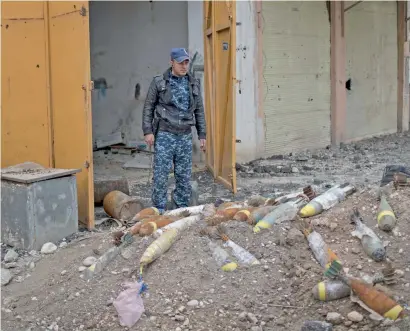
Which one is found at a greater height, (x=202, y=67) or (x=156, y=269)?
(x=202, y=67)

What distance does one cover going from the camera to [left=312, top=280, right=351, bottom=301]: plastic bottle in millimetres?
3762

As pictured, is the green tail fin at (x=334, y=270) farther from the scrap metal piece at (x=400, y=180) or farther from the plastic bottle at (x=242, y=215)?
the scrap metal piece at (x=400, y=180)

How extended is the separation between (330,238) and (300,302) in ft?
2.25

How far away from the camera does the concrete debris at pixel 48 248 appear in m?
5.37

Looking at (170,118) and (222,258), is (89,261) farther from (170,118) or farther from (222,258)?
(170,118)

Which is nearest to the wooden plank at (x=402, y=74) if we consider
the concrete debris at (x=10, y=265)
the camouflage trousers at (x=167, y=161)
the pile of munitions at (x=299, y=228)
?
the camouflage trousers at (x=167, y=161)

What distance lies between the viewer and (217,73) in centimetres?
824

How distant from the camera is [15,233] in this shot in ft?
18.1

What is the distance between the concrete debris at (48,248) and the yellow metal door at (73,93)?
66 centimetres

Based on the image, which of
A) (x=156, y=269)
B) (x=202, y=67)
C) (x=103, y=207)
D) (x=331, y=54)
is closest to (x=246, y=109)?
(x=202, y=67)

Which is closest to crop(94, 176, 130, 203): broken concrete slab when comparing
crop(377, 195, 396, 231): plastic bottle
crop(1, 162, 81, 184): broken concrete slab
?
crop(1, 162, 81, 184): broken concrete slab

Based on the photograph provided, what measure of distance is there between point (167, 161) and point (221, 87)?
212 centimetres

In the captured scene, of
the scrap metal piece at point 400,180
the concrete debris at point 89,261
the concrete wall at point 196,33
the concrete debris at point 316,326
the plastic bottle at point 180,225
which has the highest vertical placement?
the concrete wall at point 196,33

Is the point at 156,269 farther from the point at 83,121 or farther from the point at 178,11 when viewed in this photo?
the point at 178,11
